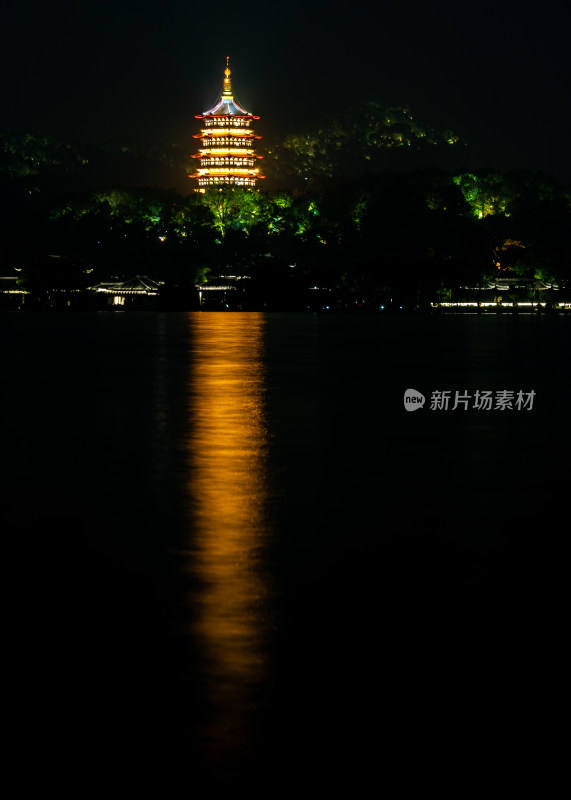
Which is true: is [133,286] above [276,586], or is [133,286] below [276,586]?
above

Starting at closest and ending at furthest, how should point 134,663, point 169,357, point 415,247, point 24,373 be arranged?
point 134,663 → point 24,373 → point 169,357 → point 415,247

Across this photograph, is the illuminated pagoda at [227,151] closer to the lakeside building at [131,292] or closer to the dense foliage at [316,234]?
the dense foliage at [316,234]

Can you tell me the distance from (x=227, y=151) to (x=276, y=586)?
14959cm

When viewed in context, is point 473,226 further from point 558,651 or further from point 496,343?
point 558,651

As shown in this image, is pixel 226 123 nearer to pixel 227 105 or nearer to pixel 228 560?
pixel 227 105

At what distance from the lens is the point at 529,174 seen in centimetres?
14400

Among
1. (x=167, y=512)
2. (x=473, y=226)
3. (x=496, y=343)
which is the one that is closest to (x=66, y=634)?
(x=167, y=512)

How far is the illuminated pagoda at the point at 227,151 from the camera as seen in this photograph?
15212 cm

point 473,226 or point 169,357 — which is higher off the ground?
point 473,226

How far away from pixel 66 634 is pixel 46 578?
4.04ft

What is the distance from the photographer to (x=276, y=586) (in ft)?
22.7

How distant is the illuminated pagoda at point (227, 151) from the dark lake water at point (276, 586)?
5456 inches

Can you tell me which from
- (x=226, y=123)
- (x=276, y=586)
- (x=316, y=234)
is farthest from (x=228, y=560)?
(x=226, y=123)

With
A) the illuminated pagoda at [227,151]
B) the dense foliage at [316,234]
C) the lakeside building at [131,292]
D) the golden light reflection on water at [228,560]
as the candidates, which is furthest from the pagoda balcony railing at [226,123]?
the golden light reflection on water at [228,560]
